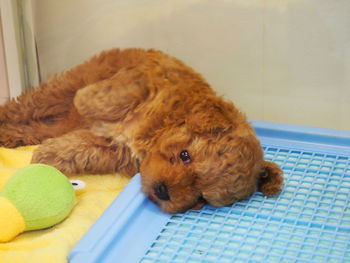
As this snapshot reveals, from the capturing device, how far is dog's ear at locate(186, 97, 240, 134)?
7.13 ft

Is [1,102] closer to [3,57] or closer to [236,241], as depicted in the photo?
[3,57]

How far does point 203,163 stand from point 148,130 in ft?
1.00

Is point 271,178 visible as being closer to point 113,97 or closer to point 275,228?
point 275,228

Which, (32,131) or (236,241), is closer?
(236,241)

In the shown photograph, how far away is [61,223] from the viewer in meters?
2.20

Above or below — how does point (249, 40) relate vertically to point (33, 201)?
Result: above

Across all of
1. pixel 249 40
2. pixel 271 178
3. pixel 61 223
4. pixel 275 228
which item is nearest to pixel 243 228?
pixel 275 228

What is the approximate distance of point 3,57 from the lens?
3160 mm

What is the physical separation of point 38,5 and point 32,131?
83 cm

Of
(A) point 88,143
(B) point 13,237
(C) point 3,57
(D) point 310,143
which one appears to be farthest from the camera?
(C) point 3,57

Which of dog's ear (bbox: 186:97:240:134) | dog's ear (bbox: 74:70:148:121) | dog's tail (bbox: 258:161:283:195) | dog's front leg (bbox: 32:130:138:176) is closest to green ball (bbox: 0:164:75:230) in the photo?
dog's front leg (bbox: 32:130:138:176)

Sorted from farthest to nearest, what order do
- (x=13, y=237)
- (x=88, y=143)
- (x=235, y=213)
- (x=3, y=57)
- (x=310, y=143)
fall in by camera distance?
(x=3, y=57) < (x=310, y=143) < (x=88, y=143) < (x=235, y=213) < (x=13, y=237)

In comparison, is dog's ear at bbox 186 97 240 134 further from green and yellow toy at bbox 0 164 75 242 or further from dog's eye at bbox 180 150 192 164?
green and yellow toy at bbox 0 164 75 242

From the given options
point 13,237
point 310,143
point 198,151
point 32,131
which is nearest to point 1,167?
point 32,131
